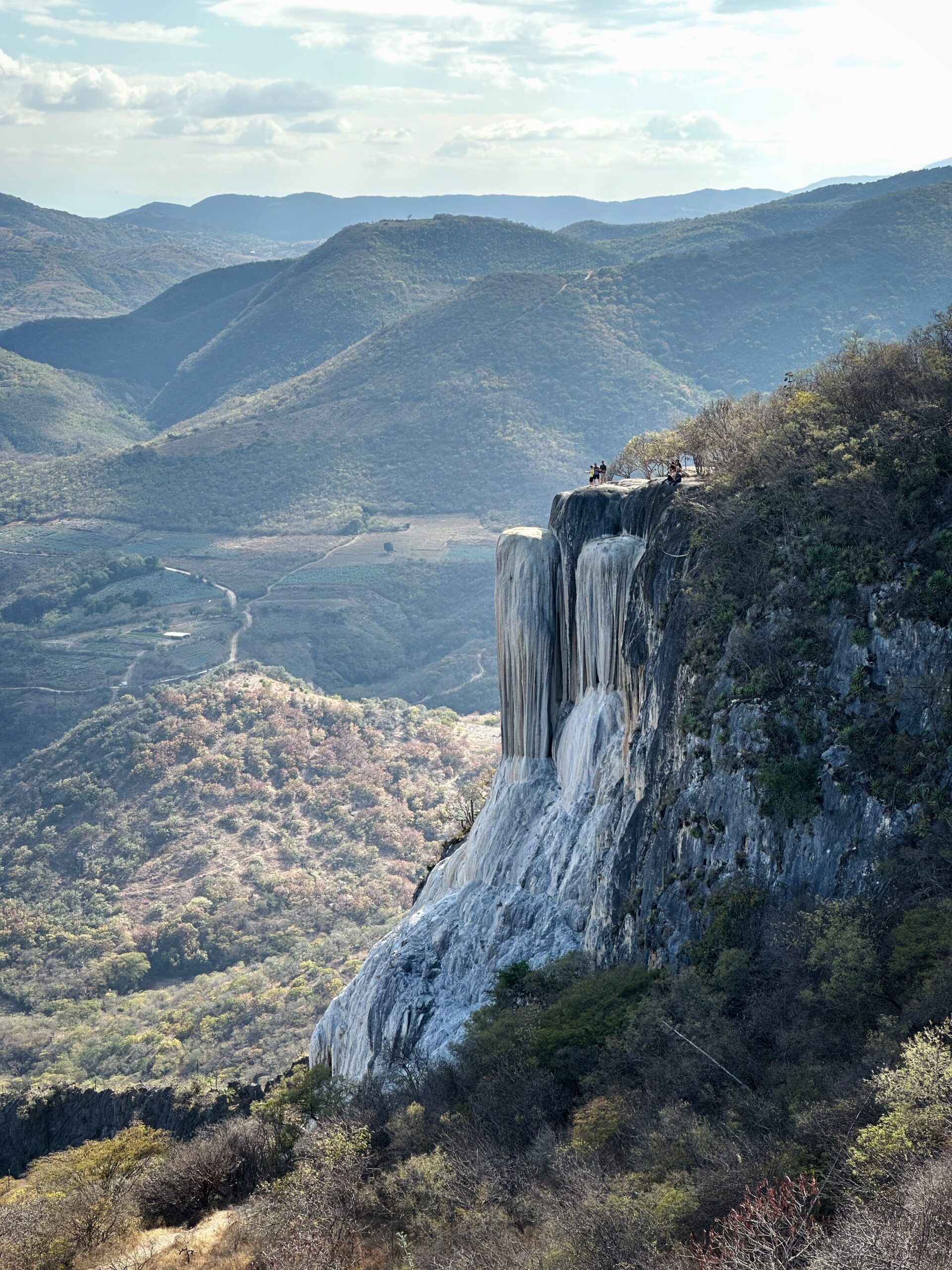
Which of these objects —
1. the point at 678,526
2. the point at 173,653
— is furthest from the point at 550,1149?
the point at 173,653

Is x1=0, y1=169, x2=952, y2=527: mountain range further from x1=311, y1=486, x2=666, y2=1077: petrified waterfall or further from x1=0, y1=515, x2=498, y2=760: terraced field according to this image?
x1=311, y1=486, x2=666, y2=1077: petrified waterfall

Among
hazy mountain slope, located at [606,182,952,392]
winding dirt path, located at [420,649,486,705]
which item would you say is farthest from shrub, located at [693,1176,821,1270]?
hazy mountain slope, located at [606,182,952,392]

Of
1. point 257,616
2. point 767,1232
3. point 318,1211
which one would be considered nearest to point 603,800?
point 318,1211

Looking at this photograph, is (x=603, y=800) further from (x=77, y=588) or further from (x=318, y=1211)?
(x=77, y=588)

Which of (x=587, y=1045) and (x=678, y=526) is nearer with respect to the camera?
(x=587, y=1045)

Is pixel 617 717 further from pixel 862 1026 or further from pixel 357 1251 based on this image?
pixel 357 1251

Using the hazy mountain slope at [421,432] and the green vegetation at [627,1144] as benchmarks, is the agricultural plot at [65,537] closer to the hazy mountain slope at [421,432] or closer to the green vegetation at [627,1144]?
the hazy mountain slope at [421,432]
